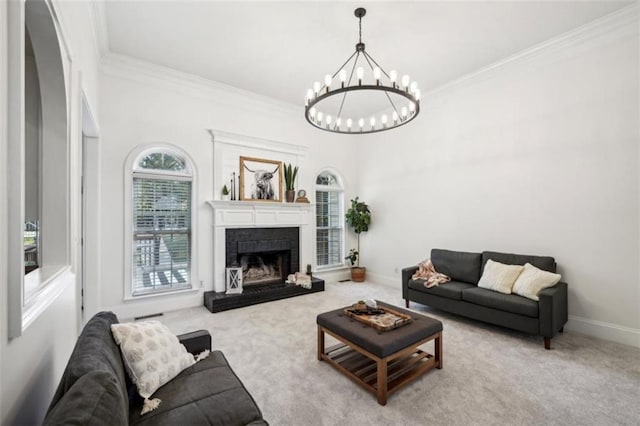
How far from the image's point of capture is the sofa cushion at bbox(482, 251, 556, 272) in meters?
3.47

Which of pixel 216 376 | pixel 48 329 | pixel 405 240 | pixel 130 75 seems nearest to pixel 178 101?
pixel 130 75

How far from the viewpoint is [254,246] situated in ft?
16.3

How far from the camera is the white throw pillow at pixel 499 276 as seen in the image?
3467mm

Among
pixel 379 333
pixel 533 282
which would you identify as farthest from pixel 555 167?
pixel 379 333

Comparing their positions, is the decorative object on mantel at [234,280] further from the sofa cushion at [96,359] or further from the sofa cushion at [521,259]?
the sofa cushion at [521,259]

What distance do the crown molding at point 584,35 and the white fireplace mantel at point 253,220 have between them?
3798 millimetres

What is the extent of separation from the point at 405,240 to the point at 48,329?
499 cm

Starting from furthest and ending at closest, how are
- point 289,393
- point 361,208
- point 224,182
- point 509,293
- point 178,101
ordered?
point 361,208 → point 224,182 → point 178,101 → point 509,293 → point 289,393

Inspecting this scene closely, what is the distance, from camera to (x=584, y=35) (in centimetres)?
339

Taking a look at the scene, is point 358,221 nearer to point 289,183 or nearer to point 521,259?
point 289,183

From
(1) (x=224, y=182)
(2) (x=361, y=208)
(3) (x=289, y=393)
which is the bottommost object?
(3) (x=289, y=393)

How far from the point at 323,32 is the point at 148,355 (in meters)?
3.56

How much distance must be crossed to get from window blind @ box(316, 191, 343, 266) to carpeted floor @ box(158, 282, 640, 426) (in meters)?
2.58

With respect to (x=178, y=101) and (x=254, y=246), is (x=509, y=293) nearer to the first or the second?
(x=254, y=246)
